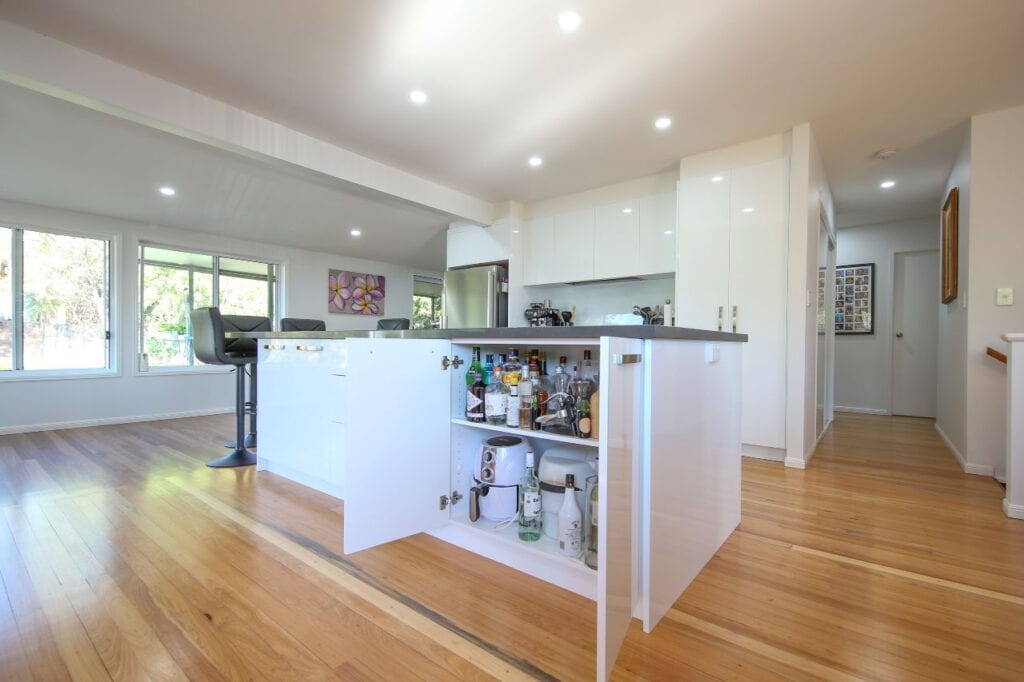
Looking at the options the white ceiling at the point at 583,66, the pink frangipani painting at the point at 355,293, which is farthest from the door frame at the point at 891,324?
the pink frangipani painting at the point at 355,293

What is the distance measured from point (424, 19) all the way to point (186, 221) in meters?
4.13

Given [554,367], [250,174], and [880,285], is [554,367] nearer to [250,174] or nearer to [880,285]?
[250,174]

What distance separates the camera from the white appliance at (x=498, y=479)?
1.61m

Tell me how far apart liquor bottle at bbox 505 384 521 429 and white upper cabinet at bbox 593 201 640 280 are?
9.16ft

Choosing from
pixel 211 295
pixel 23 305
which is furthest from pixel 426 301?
pixel 23 305

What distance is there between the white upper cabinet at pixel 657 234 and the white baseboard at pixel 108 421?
507 cm

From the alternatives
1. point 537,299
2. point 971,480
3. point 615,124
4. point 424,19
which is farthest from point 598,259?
point 971,480

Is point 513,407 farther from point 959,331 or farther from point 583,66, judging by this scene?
point 959,331

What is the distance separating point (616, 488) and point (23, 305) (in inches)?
229

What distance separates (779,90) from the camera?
2553 mm

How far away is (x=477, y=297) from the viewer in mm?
4793

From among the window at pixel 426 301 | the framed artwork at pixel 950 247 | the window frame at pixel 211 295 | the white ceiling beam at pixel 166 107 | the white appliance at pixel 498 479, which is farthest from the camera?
the window at pixel 426 301

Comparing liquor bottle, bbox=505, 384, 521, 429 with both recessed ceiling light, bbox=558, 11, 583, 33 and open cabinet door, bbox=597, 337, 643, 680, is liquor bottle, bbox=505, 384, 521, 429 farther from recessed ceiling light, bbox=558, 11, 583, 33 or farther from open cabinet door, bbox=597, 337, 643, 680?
recessed ceiling light, bbox=558, 11, 583, 33

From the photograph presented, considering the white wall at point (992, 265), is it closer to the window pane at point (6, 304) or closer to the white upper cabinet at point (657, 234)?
the white upper cabinet at point (657, 234)
